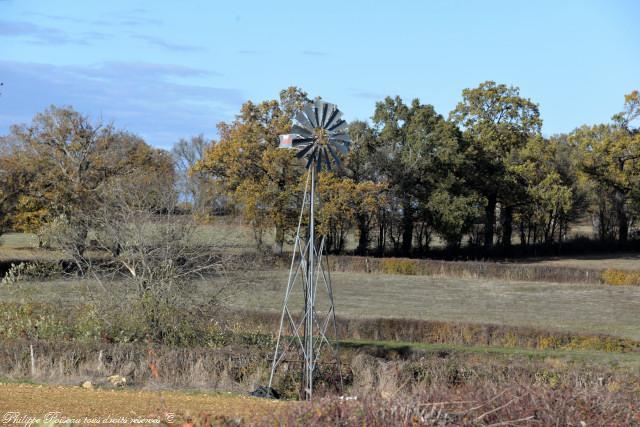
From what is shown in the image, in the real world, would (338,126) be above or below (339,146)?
above

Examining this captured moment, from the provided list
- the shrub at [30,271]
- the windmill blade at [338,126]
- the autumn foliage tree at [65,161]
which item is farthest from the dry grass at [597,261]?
the windmill blade at [338,126]

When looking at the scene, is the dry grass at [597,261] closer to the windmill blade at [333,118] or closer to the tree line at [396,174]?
the tree line at [396,174]

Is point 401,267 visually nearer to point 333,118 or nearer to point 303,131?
point 333,118

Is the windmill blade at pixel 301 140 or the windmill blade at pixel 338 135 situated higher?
the windmill blade at pixel 338 135

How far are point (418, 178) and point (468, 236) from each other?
10176 millimetres

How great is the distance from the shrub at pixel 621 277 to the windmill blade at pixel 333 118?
29.7 m

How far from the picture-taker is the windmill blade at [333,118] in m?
15.4

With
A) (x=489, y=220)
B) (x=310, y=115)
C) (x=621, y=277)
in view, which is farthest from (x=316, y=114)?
(x=489, y=220)

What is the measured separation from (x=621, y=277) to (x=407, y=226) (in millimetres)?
17212

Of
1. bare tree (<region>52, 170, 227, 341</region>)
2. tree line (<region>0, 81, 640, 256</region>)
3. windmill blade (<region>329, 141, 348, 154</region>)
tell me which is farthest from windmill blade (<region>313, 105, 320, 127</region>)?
tree line (<region>0, 81, 640, 256</region>)

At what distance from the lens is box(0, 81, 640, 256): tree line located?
44594 millimetres

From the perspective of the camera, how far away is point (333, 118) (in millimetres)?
15477

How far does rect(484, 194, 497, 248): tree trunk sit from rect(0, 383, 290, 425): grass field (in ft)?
159

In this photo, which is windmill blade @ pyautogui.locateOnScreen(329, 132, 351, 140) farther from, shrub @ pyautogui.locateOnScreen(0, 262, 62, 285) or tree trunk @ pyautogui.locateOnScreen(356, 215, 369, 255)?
tree trunk @ pyautogui.locateOnScreen(356, 215, 369, 255)
